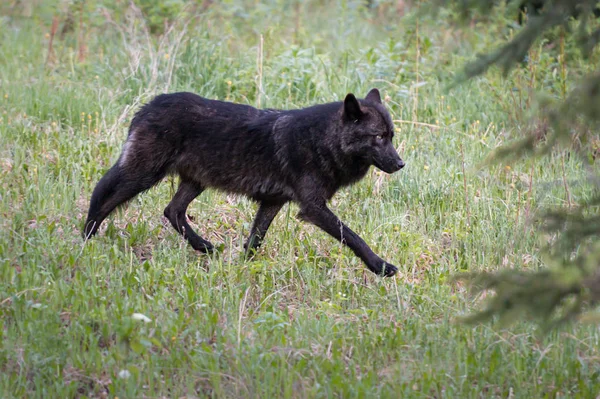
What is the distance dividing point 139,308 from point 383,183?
326 centimetres

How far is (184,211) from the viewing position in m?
6.29

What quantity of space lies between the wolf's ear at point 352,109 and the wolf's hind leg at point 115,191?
162 cm

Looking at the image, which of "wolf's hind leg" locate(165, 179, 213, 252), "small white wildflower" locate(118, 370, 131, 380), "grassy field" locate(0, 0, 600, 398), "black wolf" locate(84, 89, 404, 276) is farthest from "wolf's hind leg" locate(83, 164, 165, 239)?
"small white wildflower" locate(118, 370, 131, 380)

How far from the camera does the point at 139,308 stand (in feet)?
14.4

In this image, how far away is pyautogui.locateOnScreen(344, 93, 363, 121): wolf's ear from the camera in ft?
18.2

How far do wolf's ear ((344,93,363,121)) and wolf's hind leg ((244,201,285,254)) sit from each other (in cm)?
98

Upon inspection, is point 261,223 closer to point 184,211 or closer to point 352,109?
point 184,211

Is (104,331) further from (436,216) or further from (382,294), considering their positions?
(436,216)

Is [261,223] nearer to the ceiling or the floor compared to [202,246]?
nearer to the ceiling

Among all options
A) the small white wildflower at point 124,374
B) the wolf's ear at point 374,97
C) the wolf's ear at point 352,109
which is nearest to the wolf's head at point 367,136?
the wolf's ear at point 352,109

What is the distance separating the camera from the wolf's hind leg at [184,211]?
6055 mm

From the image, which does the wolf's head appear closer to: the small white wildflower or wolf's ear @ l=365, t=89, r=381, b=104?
wolf's ear @ l=365, t=89, r=381, b=104

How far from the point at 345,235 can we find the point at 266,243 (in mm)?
877

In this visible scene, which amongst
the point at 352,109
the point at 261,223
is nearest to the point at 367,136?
the point at 352,109
